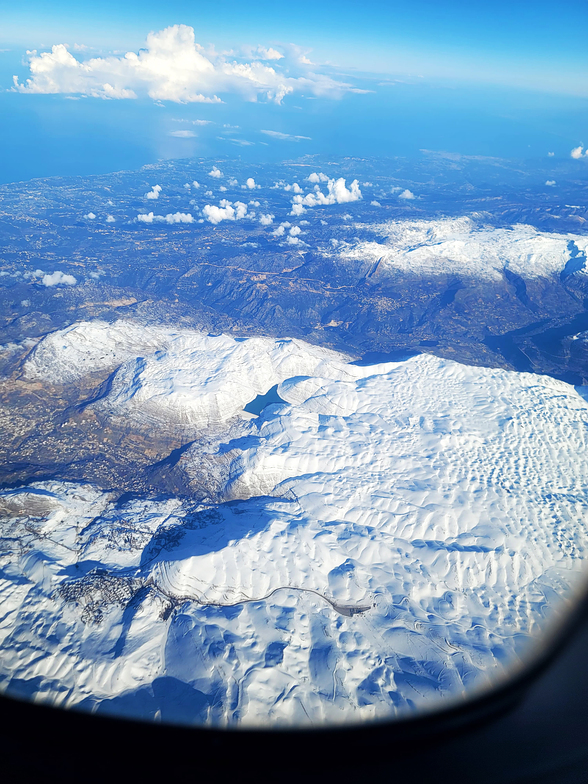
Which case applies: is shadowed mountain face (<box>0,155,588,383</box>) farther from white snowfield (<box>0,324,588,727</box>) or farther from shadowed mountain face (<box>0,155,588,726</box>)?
white snowfield (<box>0,324,588,727</box>)

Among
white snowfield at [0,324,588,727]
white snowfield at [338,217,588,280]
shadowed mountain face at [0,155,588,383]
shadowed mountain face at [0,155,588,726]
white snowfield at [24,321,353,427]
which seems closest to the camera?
white snowfield at [0,324,588,727]

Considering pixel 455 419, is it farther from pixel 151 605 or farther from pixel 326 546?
pixel 151 605

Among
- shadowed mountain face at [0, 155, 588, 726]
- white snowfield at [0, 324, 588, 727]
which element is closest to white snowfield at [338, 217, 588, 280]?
shadowed mountain face at [0, 155, 588, 726]

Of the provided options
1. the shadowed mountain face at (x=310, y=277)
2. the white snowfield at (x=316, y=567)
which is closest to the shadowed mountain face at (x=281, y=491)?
the white snowfield at (x=316, y=567)

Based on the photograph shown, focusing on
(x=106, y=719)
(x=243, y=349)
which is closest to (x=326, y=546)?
Answer: (x=106, y=719)

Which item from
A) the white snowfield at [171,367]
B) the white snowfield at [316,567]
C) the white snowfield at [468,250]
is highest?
the white snowfield at [468,250]

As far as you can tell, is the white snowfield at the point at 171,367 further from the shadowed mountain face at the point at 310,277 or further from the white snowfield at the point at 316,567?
the shadowed mountain face at the point at 310,277
